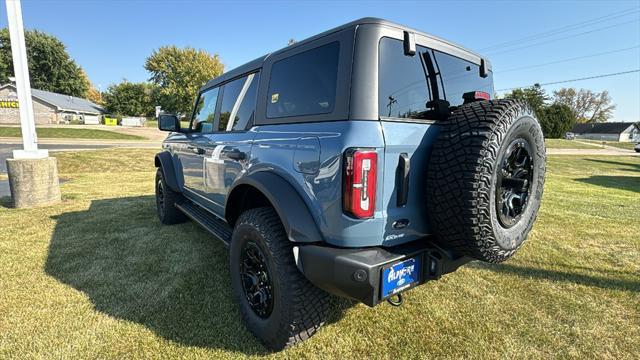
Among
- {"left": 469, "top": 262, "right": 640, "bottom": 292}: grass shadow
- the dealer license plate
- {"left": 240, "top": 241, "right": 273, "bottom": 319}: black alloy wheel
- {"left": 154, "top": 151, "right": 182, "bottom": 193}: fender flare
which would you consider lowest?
{"left": 469, "top": 262, "right": 640, "bottom": 292}: grass shadow

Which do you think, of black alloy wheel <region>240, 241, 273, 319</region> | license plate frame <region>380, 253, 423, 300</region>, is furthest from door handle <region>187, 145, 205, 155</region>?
license plate frame <region>380, 253, 423, 300</region>

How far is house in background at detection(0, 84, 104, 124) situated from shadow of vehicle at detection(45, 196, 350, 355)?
1901 inches

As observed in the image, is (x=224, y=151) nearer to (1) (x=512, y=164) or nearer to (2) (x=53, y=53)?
(1) (x=512, y=164)

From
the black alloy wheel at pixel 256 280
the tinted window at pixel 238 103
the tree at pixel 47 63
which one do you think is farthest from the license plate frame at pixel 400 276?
the tree at pixel 47 63

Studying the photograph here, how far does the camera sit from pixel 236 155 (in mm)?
2564

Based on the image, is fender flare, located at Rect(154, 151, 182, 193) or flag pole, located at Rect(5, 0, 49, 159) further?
flag pole, located at Rect(5, 0, 49, 159)

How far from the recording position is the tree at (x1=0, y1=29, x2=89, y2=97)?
53.5 meters

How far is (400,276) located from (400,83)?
1.11 meters

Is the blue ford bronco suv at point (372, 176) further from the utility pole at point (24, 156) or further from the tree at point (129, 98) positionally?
the tree at point (129, 98)

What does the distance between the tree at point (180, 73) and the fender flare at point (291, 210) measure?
5097 centimetres

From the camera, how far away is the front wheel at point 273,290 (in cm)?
188

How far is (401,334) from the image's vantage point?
2.23 metres

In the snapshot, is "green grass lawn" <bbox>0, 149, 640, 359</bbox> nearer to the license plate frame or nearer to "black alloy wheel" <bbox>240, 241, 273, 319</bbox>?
"black alloy wheel" <bbox>240, 241, 273, 319</bbox>

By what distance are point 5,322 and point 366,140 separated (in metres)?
2.92
